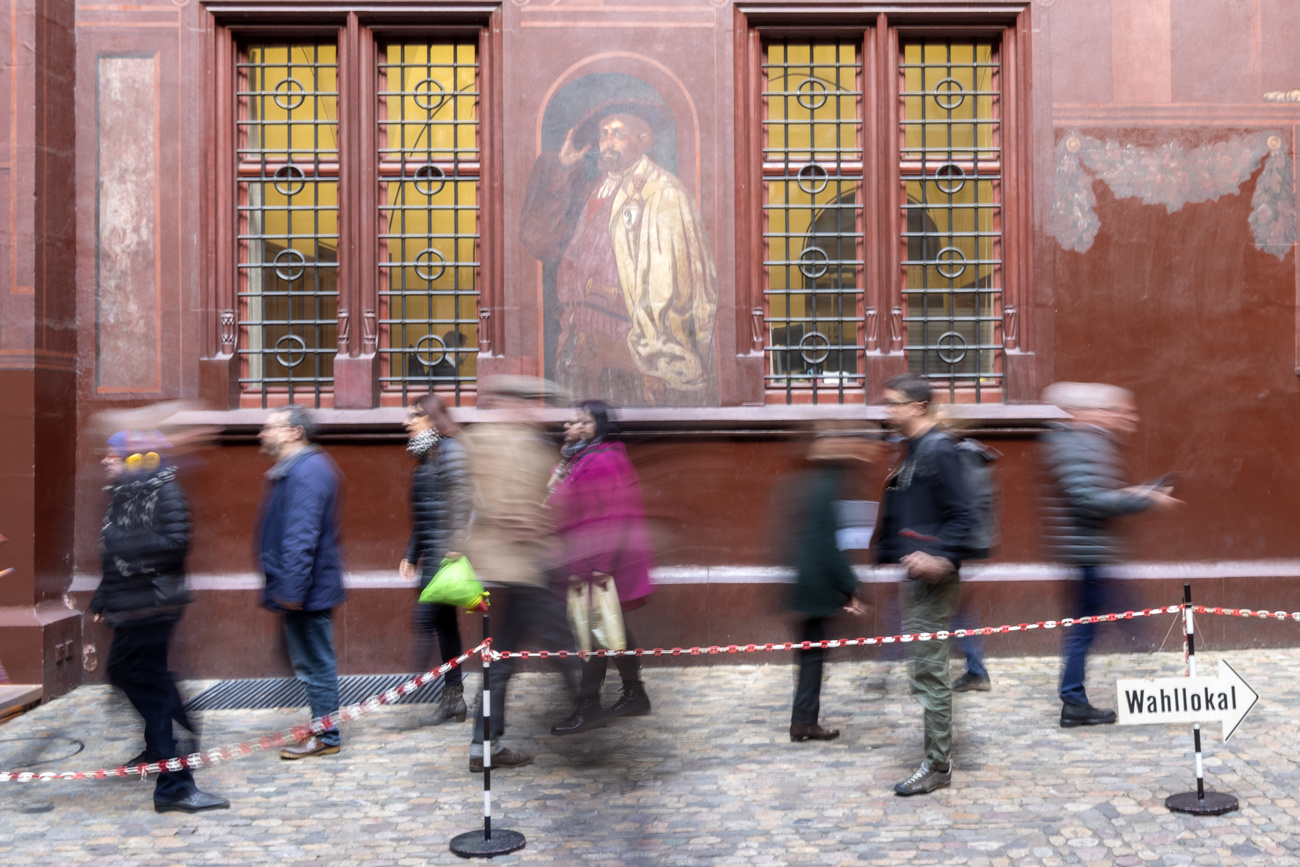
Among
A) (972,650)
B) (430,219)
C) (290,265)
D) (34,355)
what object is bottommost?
(972,650)

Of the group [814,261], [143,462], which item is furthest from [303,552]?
[814,261]

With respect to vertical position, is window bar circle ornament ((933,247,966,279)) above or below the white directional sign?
above

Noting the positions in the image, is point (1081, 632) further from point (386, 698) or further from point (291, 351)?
point (291, 351)

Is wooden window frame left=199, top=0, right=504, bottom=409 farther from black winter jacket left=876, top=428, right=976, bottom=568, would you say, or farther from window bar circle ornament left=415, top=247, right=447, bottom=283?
black winter jacket left=876, top=428, right=976, bottom=568

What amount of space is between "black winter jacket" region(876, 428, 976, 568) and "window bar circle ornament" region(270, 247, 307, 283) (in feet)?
16.3

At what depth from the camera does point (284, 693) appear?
7352 millimetres

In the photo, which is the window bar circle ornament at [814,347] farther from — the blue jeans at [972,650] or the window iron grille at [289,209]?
the window iron grille at [289,209]

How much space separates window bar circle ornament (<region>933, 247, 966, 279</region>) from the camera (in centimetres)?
839

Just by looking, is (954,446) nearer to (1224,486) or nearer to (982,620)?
(982,620)

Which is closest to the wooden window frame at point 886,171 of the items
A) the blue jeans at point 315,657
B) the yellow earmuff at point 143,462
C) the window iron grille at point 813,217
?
the window iron grille at point 813,217

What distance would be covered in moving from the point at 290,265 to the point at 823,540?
473 centimetres

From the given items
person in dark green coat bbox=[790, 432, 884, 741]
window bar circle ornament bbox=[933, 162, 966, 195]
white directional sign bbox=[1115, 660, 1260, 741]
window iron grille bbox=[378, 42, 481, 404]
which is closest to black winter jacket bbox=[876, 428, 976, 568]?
person in dark green coat bbox=[790, 432, 884, 741]

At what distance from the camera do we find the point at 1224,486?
320 inches

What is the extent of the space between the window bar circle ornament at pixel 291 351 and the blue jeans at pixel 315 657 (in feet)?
9.36
